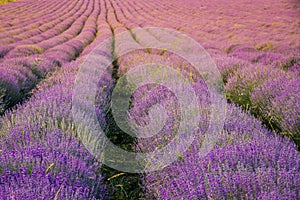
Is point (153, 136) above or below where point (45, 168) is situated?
below

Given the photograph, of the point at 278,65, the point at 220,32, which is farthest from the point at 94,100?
the point at 220,32

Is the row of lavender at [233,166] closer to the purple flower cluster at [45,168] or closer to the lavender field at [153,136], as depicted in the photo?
the lavender field at [153,136]

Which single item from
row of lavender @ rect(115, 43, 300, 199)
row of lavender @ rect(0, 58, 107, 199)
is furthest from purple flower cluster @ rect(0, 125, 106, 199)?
row of lavender @ rect(115, 43, 300, 199)

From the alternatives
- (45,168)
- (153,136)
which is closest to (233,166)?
(153,136)

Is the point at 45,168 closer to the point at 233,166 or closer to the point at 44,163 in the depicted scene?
the point at 44,163

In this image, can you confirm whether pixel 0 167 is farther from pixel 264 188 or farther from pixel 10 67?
pixel 10 67

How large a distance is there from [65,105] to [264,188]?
2.11 m

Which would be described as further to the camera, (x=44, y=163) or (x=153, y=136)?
(x=153, y=136)

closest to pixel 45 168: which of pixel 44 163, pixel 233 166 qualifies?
pixel 44 163

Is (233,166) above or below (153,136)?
above

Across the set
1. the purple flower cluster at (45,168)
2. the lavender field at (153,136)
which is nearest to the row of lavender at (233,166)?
the lavender field at (153,136)

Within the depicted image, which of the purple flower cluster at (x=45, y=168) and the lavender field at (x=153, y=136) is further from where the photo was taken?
the lavender field at (x=153, y=136)

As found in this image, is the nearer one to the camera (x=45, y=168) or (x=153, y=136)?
(x=45, y=168)

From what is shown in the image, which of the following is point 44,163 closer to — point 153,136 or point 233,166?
point 153,136
